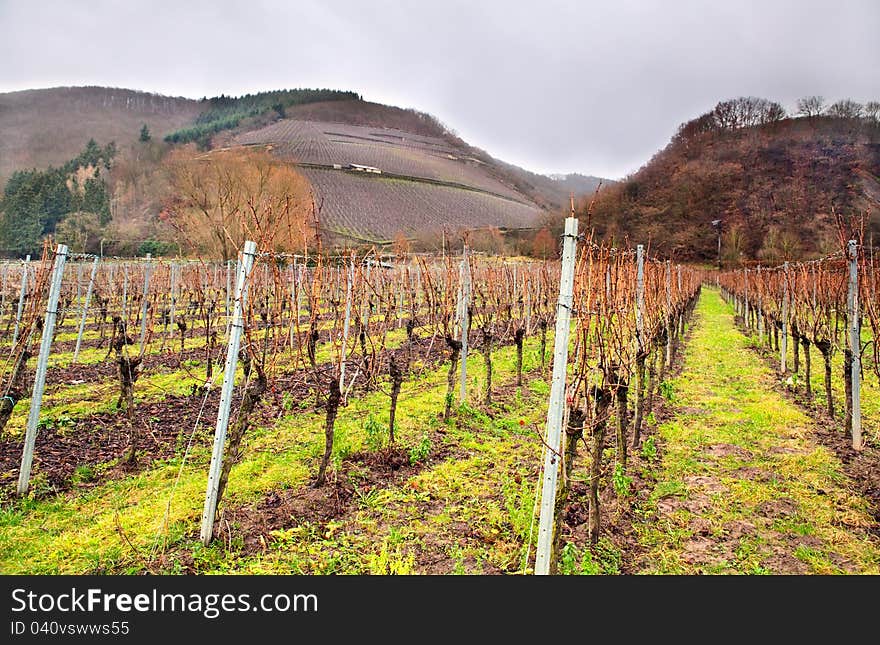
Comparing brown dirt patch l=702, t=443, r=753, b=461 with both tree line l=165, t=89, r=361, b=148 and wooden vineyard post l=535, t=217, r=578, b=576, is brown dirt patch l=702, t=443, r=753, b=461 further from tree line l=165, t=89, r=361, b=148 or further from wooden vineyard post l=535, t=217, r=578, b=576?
tree line l=165, t=89, r=361, b=148

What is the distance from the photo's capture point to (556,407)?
106 inches

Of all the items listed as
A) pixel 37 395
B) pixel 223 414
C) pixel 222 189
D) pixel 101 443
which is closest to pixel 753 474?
pixel 223 414

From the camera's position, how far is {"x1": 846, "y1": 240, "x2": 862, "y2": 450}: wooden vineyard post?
5.36 meters

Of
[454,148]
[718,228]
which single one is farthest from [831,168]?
[454,148]

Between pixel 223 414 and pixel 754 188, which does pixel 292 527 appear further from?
pixel 754 188

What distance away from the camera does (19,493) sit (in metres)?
4.20

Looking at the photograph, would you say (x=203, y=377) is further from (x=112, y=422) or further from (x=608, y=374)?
(x=608, y=374)

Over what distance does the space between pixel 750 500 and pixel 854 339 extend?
2.69m

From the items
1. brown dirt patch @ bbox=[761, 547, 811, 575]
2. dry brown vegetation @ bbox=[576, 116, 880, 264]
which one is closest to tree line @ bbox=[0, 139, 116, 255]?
brown dirt patch @ bbox=[761, 547, 811, 575]

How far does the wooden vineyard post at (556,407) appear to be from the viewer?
2602 mm

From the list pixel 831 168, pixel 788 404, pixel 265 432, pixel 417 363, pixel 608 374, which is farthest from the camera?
pixel 831 168

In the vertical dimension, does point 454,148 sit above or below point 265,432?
above

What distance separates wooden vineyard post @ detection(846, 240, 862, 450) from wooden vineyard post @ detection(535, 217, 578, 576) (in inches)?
179

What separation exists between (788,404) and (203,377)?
31.3 feet
